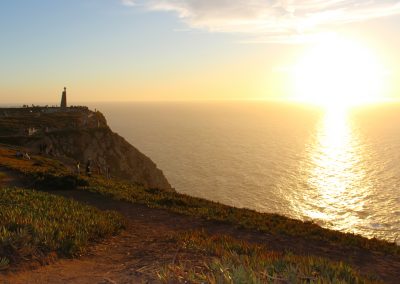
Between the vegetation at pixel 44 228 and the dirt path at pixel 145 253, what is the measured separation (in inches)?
21.3

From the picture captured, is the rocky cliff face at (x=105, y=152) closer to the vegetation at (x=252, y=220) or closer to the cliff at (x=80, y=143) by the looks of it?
the cliff at (x=80, y=143)

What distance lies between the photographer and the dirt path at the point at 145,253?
9000 mm

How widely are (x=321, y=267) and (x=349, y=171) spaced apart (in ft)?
343

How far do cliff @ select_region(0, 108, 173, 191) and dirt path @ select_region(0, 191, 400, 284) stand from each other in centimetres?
3192

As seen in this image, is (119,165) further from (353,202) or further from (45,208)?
(353,202)

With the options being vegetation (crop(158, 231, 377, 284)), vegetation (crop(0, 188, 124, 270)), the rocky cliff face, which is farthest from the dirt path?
the rocky cliff face

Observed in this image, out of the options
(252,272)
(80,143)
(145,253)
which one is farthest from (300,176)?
(252,272)

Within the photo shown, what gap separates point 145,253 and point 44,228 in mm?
3327

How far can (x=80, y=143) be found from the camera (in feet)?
185

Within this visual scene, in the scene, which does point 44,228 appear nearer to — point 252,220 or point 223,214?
point 223,214

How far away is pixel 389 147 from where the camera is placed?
14412 centimetres

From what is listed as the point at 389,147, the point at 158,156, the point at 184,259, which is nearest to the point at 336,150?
the point at 389,147

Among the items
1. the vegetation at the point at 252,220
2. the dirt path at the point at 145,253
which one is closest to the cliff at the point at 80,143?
the vegetation at the point at 252,220

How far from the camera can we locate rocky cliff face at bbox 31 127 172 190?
5428 centimetres
